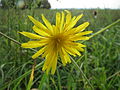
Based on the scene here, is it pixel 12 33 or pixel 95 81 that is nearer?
pixel 95 81

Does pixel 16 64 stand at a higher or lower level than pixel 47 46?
lower

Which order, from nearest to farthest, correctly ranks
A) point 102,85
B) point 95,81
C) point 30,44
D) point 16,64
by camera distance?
point 30,44 → point 102,85 → point 95,81 → point 16,64

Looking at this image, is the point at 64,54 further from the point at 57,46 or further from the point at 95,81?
the point at 95,81

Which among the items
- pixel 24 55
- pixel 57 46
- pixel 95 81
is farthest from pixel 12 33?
pixel 57 46

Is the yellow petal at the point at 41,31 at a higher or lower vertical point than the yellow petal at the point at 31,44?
higher

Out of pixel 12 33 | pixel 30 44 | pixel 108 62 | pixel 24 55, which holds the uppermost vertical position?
pixel 30 44

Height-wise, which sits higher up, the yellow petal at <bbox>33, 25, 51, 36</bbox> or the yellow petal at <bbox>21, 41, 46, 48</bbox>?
the yellow petal at <bbox>33, 25, 51, 36</bbox>

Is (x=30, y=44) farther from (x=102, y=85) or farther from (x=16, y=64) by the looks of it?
(x=16, y=64)

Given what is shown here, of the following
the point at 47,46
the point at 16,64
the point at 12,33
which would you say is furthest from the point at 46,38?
the point at 12,33

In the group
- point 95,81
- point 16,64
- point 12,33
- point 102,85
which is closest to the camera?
point 102,85
